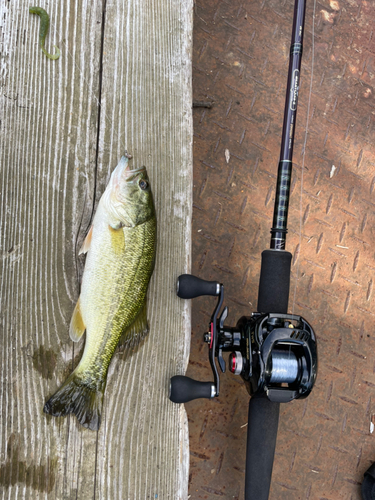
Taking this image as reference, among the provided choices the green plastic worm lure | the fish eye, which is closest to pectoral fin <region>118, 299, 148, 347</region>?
the fish eye

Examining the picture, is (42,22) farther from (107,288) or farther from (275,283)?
(275,283)

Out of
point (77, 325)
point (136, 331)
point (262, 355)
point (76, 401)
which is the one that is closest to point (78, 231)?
point (77, 325)

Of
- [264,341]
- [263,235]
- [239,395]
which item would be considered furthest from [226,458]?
[263,235]

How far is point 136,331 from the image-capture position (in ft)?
6.38

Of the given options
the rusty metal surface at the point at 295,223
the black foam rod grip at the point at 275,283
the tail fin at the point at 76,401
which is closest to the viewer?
the tail fin at the point at 76,401

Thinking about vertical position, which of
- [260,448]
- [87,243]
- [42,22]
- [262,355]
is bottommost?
[260,448]

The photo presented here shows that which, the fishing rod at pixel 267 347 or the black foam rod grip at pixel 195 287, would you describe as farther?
the black foam rod grip at pixel 195 287

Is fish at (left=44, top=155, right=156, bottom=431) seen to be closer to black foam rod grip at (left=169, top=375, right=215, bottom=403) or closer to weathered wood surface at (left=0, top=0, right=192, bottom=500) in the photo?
weathered wood surface at (left=0, top=0, right=192, bottom=500)

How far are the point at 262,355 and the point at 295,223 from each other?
5.17 ft

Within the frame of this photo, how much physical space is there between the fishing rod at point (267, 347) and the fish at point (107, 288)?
0.89 ft

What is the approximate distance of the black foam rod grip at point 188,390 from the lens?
187 cm

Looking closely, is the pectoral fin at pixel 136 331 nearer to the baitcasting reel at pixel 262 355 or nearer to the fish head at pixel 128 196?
the baitcasting reel at pixel 262 355

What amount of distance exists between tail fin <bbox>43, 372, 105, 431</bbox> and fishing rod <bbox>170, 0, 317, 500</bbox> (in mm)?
400

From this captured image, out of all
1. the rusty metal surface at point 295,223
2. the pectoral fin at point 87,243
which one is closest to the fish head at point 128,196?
the pectoral fin at point 87,243
